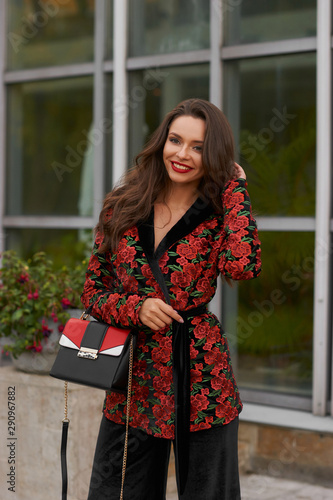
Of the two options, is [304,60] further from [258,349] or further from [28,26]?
[28,26]

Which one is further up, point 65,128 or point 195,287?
point 65,128

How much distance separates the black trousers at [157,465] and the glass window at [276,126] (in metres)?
2.17

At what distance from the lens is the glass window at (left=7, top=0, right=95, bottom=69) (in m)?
4.89

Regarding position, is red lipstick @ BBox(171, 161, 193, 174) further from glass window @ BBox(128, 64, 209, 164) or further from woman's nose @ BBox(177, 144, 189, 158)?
glass window @ BBox(128, 64, 209, 164)

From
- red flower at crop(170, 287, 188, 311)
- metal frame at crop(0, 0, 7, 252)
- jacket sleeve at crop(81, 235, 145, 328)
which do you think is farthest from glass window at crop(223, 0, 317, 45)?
red flower at crop(170, 287, 188, 311)

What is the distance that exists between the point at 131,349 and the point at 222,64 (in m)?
2.61

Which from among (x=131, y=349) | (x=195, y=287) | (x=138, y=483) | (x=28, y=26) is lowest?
(x=138, y=483)

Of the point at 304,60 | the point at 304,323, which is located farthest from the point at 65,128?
the point at 304,323

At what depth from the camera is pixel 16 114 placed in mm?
5266

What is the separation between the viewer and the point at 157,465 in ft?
7.41

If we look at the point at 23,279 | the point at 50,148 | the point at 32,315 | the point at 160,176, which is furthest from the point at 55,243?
the point at 160,176

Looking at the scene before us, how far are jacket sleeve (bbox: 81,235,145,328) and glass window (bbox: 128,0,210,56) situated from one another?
96.5 inches

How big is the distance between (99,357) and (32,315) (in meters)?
1.58

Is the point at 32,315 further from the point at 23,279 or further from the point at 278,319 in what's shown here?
the point at 278,319
